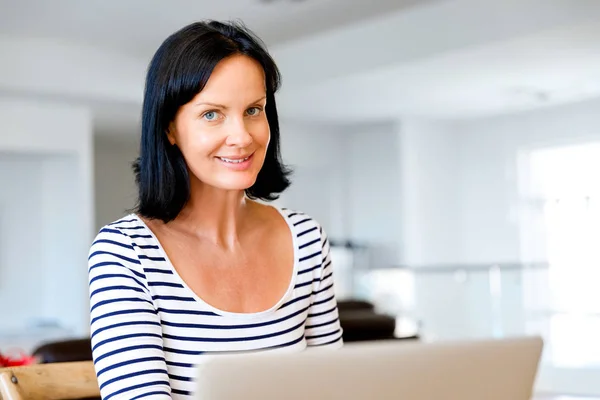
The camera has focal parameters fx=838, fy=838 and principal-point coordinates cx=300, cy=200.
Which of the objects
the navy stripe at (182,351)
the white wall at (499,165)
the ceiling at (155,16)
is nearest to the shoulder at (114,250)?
the navy stripe at (182,351)

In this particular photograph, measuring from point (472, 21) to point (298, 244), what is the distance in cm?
446

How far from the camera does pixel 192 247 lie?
1232mm

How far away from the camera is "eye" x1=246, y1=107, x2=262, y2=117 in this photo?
46.4 inches

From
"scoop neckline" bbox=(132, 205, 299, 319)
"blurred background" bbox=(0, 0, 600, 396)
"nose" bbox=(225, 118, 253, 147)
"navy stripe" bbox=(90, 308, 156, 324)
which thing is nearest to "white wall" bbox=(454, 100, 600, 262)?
"blurred background" bbox=(0, 0, 600, 396)

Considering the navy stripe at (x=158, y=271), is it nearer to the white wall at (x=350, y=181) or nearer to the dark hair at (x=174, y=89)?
the dark hair at (x=174, y=89)

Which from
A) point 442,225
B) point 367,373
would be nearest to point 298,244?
point 367,373

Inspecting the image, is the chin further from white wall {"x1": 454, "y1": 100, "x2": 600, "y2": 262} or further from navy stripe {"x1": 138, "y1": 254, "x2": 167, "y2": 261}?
white wall {"x1": 454, "y1": 100, "x2": 600, "y2": 262}

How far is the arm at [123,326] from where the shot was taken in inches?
40.3

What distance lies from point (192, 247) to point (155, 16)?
4580 mm

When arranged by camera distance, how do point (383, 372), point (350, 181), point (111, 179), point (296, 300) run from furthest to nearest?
point (350, 181), point (111, 179), point (296, 300), point (383, 372)

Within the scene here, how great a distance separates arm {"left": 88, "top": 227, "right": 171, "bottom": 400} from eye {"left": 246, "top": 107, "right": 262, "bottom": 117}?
24cm

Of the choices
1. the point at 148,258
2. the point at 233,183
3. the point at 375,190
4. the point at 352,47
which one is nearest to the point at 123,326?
the point at 148,258

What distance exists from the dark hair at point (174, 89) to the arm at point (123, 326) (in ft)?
0.34

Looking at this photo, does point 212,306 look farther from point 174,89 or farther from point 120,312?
point 174,89
